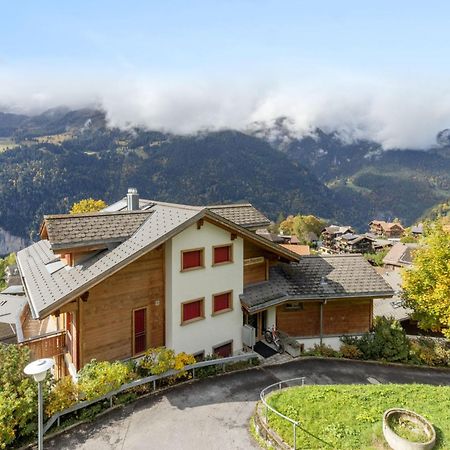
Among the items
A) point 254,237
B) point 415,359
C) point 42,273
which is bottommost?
point 415,359

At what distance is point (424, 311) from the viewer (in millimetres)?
23828

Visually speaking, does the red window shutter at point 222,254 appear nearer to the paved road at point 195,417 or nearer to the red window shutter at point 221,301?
the red window shutter at point 221,301

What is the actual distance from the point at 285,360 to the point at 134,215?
11.1 m

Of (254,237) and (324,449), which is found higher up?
(254,237)

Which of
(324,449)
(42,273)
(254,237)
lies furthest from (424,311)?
(42,273)

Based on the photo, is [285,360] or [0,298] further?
[0,298]

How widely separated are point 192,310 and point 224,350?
3337 millimetres

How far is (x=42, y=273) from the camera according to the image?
1888cm

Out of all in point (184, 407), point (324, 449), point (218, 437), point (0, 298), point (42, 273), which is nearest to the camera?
point (324, 449)

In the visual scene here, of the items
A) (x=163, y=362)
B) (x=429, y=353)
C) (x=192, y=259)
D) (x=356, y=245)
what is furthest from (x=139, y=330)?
(x=356, y=245)

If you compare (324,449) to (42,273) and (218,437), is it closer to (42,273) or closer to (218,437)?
(218,437)

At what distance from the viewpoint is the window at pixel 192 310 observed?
706 inches

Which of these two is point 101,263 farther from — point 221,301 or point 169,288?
point 221,301

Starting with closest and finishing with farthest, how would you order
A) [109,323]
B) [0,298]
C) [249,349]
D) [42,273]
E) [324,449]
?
[324,449]
[109,323]
[42,273]
[249,349]
[0,298]
